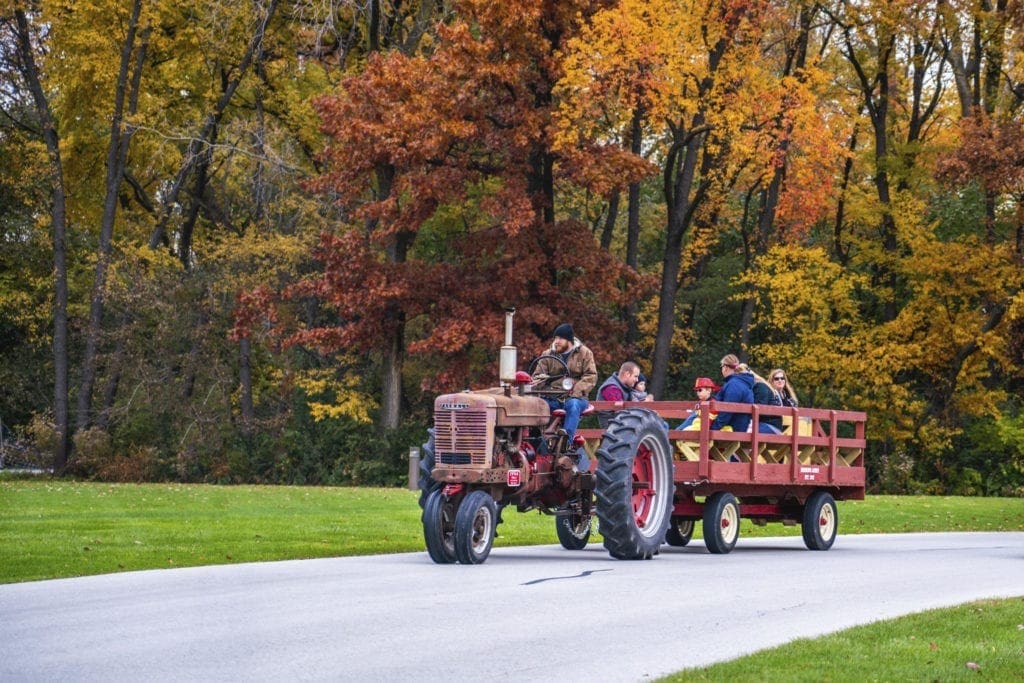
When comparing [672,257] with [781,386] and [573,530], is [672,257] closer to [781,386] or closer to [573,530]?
[781,386]

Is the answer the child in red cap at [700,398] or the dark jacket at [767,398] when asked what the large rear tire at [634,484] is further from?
the dark jacket at [767,398]

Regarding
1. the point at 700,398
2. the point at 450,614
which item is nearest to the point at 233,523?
the point at 700,398

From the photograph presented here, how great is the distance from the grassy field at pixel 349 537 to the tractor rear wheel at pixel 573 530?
1362 millimetres

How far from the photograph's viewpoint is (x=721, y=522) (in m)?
19.0

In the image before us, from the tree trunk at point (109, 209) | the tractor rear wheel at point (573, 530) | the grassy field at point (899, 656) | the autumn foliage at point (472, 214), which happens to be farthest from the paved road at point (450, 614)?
the tree trunk at point (109, 209)

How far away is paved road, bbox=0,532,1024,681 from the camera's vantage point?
9.58 m

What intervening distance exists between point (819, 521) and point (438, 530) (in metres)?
6.40

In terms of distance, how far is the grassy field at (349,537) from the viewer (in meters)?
9.93

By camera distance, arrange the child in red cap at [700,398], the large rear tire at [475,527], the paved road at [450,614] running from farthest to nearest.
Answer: the child in red cap at [700,398], the large rear tire at [475,527], the paved road at [450,614]

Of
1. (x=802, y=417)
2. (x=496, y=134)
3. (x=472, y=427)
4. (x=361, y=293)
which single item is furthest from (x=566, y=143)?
(x=472, y=427)

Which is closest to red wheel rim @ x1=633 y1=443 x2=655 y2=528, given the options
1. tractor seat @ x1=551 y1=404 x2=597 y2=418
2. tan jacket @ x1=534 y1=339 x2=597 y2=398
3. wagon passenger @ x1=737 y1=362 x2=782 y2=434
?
tractor seat @ x1=551 y1=404 x2=597 y2=418

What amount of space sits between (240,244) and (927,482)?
20.3 metres

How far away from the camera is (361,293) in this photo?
40.4 meters

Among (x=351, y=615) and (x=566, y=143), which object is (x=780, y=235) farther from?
(x=351, y=615)
